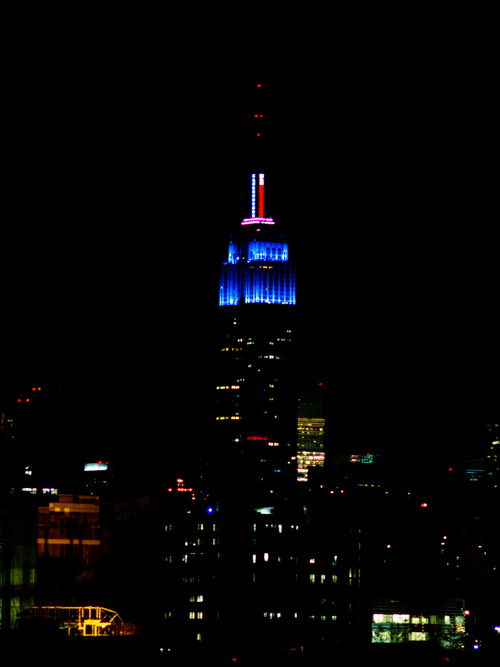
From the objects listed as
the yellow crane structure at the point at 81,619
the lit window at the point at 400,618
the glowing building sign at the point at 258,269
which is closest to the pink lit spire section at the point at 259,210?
the glowing building sign at the point at 258,269

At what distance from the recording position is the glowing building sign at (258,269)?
51503 mm

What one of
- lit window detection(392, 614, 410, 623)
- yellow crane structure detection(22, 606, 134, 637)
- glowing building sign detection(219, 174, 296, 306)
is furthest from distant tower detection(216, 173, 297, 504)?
yellow crane structure detection(22, 606, 134, 637)

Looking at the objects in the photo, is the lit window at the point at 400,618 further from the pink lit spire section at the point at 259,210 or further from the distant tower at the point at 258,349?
the pink lit spire section at the point at 259,210

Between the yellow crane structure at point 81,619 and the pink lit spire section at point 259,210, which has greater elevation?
the pink lit spire section at point 259,210

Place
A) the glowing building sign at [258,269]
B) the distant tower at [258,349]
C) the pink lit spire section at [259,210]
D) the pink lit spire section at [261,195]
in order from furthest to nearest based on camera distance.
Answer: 1. the glowing building sign at [258,269]
2. the pink lit spire section at [259,210]
3. the pink lit spire section at [261,195]
4. the distant tower at [258,349]

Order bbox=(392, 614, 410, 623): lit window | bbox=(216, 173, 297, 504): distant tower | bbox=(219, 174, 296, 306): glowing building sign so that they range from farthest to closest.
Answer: bbox=(219, 174, 296, 306): glowing building sign, bbox=(216, 173, 297, 504): distant tower, bbox=(392, 614, 410, 623): lit window

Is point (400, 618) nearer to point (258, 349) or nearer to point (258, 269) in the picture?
point (258, 349)

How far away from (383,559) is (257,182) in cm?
2327

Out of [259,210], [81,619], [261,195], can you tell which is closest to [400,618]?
[81,619]

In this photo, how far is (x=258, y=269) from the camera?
174 feet

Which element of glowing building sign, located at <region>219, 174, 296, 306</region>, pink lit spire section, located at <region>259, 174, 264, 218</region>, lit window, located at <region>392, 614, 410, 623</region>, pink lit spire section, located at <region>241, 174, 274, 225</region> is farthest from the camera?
glowing building sign, located at <region>219, 174, 296, 306</region>

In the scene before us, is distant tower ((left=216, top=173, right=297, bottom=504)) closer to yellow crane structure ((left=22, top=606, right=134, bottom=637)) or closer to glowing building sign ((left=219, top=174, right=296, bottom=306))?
glowing building sign ((left=219, top=174, right=296, bottom=306))

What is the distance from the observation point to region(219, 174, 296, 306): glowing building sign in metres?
51.5

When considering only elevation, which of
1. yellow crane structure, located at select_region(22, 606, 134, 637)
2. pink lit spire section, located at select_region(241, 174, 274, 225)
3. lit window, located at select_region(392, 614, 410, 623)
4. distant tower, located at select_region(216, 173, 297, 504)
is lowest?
lit window, located at select_region(392, 614, 410, 623)
